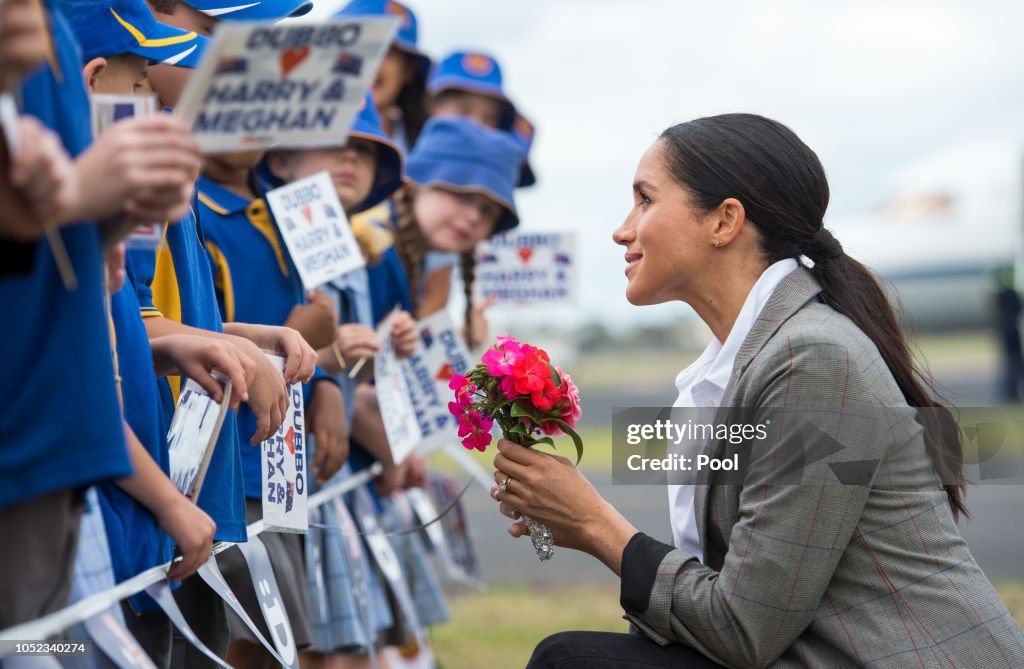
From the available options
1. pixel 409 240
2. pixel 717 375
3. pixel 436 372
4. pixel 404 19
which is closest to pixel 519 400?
pixel 717 375

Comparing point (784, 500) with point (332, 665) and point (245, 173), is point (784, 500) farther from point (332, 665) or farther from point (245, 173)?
point (332, 665)

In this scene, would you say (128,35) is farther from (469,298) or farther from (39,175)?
(469,298)

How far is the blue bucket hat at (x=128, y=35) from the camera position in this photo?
2.00 m

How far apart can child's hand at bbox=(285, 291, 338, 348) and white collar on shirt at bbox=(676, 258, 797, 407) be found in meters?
1.06

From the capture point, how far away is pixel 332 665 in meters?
3.76

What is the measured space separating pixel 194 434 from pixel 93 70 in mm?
658

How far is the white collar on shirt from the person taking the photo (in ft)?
8.11

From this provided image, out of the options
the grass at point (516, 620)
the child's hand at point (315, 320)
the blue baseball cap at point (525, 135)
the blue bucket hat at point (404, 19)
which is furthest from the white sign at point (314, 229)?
the grass at point (516, 620)

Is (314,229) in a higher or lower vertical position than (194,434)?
higher

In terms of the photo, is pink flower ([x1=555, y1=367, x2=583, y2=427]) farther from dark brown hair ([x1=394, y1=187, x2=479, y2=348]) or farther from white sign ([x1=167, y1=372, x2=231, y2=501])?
dark brown hair ([x1=394, y1=187, x2=479, y2=348])

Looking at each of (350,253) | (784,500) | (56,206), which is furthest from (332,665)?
(56,206)

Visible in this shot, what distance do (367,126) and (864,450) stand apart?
1.92m

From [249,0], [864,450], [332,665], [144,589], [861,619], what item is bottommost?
[332,665]

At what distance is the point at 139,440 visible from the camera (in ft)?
6.60
